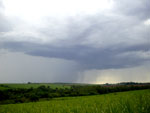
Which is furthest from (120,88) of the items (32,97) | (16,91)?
(16,91)

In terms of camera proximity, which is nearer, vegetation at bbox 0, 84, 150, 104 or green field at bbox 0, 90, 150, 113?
green field at bbox 0, 90, 150, 113

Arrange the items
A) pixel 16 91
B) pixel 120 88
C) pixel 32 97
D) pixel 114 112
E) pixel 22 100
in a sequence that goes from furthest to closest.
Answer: pixel 120 88 < pixel 16 91 < pixel 32 97 < pixel 22 100 < pixel 114 112

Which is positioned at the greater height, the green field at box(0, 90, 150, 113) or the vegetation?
the green field at box(0, 90, 150, 113)

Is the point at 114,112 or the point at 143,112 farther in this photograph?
the point at 114,112

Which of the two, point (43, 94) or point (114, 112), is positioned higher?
point (114, 112)

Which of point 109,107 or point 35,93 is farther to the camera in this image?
point 35,93

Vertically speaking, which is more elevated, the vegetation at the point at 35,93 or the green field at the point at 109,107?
the green field at the point at 109,107

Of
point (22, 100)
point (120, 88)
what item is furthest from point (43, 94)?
point (120, 88)

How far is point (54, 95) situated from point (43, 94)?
8.64 meters

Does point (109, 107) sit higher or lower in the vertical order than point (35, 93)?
higher

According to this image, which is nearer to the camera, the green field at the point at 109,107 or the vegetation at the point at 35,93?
the green field at the point at 109,107

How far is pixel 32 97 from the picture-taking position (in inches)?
3514

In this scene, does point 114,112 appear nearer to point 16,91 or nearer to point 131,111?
point 131,111

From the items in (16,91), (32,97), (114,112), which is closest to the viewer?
(114,112)
